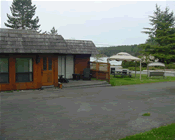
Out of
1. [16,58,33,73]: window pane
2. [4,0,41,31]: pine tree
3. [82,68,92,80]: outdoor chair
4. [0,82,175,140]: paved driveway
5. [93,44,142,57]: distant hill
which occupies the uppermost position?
[4,0,41,31]: pine tree

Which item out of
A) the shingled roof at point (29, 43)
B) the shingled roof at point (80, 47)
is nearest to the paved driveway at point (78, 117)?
the shingled roof at point (29, 43)

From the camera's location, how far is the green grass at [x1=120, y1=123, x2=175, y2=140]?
4902 millimetres

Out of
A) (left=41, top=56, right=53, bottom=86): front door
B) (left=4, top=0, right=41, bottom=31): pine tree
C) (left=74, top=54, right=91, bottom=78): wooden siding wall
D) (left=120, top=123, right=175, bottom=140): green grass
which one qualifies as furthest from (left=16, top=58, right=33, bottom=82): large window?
(left=4, top=0, right=41, bottom=31): pine tree

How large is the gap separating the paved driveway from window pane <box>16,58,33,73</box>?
9.42ft

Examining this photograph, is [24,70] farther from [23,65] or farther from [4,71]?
[4,71]

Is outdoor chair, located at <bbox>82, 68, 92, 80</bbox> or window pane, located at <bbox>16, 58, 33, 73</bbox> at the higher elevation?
window pane, located at <bbox>16, 58, 33, 73</bbox>

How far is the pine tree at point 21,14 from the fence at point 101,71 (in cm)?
3272

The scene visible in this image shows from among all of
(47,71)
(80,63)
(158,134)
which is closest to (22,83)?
(47,71)

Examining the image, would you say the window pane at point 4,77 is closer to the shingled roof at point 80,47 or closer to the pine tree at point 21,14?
the shingled roof at point 80,47

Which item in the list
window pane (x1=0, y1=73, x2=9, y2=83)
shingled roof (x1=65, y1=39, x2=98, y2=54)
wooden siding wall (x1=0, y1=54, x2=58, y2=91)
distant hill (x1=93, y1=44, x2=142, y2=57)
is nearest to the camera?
window pane (x1=0, y1=73, x2=9, y2=83)

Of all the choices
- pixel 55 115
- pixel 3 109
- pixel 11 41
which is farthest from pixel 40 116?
pixel 11 41

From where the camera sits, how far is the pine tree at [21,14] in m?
44.3

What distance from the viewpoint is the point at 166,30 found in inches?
1380

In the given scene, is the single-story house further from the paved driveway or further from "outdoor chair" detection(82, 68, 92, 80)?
"outdoor chair" detection(82, 68, 92, 80)
